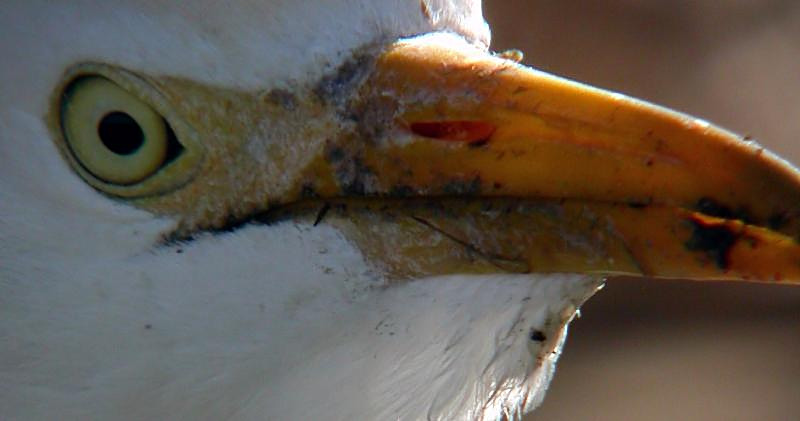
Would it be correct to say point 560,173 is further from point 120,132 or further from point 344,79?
point 120,132

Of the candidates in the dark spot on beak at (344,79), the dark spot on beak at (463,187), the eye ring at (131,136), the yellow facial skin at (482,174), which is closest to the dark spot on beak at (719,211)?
the yellow facial skin at (482,174)

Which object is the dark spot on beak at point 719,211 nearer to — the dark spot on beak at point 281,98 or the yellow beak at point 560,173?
the yellow beak at point 560,173

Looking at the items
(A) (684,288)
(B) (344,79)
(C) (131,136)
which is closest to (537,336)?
(B) (344,79)

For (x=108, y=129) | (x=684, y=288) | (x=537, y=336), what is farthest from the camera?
(x=684, y=288)

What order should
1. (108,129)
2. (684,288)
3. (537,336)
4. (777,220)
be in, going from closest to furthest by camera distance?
(777,220)
(108,129)
(537,336)
(684,288)

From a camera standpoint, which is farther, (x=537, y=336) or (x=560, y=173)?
(x=537, y=336)

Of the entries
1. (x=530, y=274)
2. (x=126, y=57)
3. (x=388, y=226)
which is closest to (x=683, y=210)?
(x=530, y=274)

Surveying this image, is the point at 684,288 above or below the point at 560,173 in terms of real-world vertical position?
above
